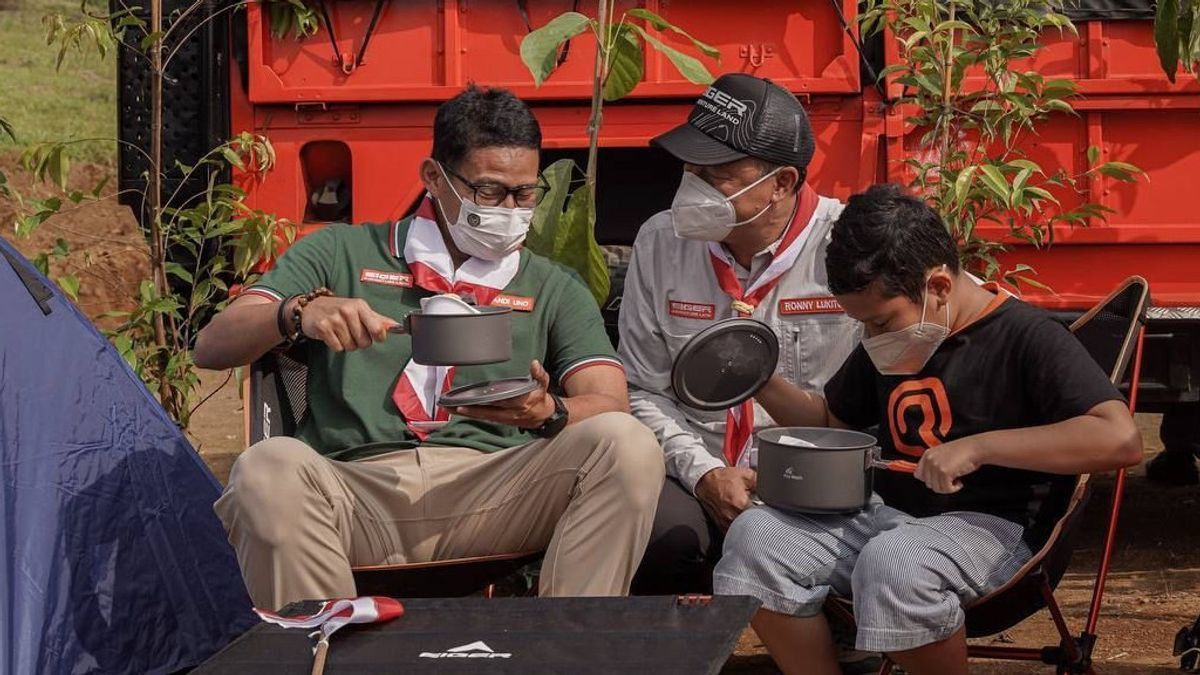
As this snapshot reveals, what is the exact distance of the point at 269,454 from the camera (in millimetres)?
2949

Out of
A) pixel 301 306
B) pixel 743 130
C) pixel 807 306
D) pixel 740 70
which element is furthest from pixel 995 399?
pixel 740 70

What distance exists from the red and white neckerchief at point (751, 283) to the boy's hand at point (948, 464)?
707mm

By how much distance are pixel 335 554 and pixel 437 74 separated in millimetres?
1948

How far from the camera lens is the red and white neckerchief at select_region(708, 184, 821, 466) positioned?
348 cm

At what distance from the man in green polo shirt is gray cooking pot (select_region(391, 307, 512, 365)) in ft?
0.43

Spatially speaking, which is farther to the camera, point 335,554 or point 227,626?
point 227,626

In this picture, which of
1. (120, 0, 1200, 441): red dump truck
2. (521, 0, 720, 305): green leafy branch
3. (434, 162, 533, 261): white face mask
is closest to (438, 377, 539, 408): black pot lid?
(434, 162, 533, 261): white face mask

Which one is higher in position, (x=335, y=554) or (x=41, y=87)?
(x=41, y=87)

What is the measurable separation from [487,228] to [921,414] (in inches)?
38.7

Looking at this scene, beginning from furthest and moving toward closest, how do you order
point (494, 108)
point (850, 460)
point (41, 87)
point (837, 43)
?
point (41, 87), point (837, 43), point (494, 108), point (850, 460)

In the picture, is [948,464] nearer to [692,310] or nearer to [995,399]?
[995,399]

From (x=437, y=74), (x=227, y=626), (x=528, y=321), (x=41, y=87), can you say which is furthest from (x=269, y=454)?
(x=41, y=87)

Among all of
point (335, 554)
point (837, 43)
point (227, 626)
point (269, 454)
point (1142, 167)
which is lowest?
point (227, 626)

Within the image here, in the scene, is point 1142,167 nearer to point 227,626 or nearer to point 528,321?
point 528,321
